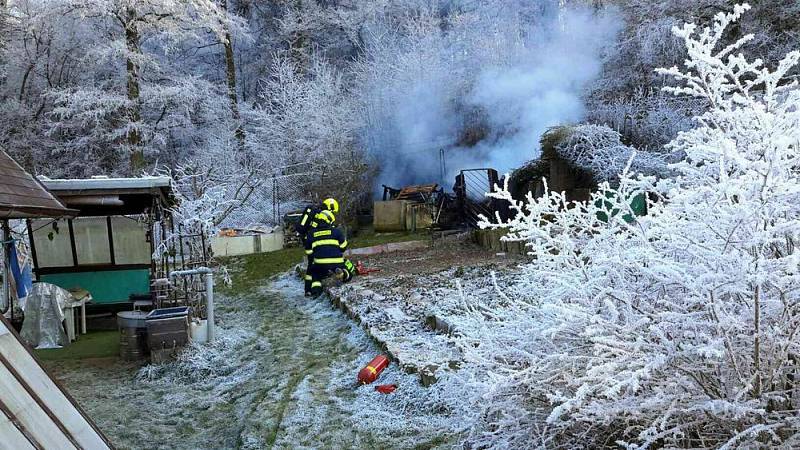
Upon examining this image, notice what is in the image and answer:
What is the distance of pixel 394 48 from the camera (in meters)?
22.6

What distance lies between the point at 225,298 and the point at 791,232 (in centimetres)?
1088

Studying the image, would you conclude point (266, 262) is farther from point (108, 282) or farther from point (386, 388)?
point (386, 388)

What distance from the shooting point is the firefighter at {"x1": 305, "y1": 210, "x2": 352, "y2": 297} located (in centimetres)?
1016

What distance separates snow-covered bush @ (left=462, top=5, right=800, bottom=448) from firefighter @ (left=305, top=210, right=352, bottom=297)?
753 cm

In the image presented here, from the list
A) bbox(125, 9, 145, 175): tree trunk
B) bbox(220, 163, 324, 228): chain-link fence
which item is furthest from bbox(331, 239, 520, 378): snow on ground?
bbox(125, 9, 145, 175): tree trunk

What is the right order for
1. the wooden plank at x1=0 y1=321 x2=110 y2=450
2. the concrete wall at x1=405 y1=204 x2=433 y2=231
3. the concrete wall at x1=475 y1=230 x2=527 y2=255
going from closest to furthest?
the wooden plank at x1=0 y1=321 x2=110 y2=450, the concrete wall at x1=475 y1=230 x2=527 y2=255, the concrete wall at x1=405 y1=204 x2=433 y2=231

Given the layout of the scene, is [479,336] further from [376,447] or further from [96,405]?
[96,405]

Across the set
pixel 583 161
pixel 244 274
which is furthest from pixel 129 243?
pixel 583 161

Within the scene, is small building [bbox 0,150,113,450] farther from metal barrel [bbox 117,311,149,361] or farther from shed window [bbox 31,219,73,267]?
shed window [bbox 31,219,73,267]

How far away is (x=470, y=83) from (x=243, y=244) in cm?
949

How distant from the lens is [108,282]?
1065 cm

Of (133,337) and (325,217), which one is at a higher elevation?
(325,217)

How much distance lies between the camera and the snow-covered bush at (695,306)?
2.19 m

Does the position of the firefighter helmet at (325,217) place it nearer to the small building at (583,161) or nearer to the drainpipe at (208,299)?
the drainpipe at (208,299)
